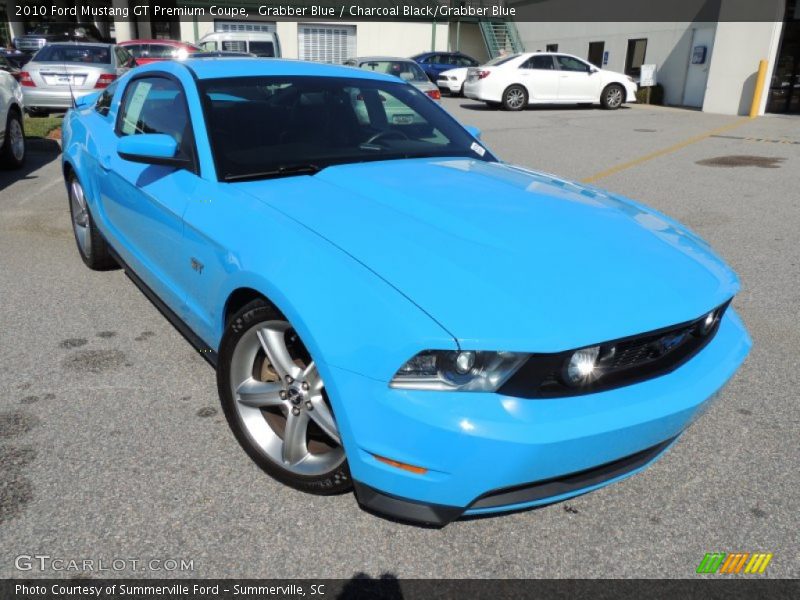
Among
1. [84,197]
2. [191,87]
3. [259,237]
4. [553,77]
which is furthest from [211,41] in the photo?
[259,237]

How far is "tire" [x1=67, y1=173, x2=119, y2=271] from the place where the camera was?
15.5ft

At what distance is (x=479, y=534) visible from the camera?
2.34 meters

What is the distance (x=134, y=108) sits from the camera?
4.12 m

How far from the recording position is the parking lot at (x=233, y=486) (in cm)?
222

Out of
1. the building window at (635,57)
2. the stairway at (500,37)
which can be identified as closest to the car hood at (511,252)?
the building window at (635,57)

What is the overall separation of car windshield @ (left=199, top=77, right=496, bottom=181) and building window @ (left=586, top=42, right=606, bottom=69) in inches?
920

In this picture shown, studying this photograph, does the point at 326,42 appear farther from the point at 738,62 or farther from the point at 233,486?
the point at 233,486

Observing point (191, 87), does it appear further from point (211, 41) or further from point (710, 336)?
point (211, 41)

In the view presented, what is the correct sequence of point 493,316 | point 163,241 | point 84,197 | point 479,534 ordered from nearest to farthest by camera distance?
point 493,316, point 479,534, point 163,241, point 84,197

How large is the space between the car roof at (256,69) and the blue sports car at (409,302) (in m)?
0.03

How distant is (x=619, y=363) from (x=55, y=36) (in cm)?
2994

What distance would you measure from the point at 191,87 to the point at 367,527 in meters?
2.27

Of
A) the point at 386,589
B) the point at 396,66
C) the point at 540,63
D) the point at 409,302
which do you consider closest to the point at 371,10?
the point at 540,63

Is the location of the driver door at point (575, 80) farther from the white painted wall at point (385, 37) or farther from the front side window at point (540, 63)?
the white painted wall at point (385, 37)
